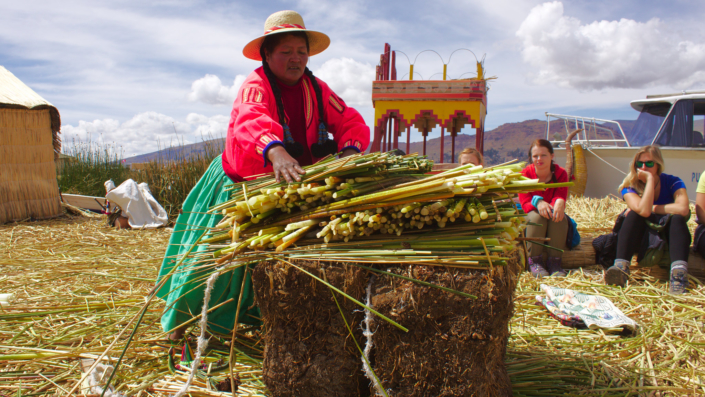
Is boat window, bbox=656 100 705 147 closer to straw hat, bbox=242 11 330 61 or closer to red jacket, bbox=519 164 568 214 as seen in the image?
red jacket, bbox=519 164 568 214

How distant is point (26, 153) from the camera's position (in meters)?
7.86

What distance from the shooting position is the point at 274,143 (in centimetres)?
182

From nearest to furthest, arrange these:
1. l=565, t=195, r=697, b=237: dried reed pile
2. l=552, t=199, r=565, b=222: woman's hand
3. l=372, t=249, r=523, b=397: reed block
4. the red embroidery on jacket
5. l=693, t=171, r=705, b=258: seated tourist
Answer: l=372, t=249, r=523, b=397: reed block, the red embroidery on jacket, l=693, t=171, r=705, b=258: seated tourist, l=552, t=199, r=565, b=222: woman's hand, l=565, t=195, r=697, b=237: dried reed pile

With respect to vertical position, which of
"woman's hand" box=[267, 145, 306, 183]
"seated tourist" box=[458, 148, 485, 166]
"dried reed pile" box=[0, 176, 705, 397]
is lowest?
"dried reed pile" box=[0, 176, 705, 397]

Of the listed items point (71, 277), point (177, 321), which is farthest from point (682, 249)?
point (71, 277)

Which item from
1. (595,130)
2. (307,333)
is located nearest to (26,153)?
(307,333)

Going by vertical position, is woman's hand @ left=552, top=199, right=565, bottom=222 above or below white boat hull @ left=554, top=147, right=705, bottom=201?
below

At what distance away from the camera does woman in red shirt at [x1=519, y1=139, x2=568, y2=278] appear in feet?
13.3

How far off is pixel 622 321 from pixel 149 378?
111 inches

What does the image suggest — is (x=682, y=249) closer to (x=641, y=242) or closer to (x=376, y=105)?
(x=641, y=242)

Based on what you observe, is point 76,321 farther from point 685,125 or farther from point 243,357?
point 685,125

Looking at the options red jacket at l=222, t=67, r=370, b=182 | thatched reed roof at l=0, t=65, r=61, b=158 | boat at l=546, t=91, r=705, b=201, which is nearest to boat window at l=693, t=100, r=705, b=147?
boat at l=546, t=91, r=705, b=201

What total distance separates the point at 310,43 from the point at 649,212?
3.43 meters

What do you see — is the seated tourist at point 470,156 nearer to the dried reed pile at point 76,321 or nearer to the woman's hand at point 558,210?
the woman's hand at point 558,210
